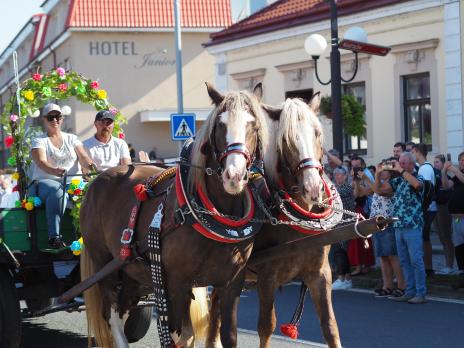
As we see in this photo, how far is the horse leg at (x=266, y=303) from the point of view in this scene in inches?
255

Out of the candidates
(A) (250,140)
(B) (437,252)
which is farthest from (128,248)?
(B) (437,252)

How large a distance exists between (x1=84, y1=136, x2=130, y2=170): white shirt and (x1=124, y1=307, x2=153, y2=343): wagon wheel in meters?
1.43

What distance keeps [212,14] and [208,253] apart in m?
32.4

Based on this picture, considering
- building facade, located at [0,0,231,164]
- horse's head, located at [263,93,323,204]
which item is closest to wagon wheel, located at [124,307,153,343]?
horse's head, located at [263,93,323,204]

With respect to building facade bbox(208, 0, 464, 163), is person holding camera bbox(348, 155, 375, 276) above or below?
below

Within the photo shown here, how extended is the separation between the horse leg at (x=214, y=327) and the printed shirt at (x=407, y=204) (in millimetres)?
4359

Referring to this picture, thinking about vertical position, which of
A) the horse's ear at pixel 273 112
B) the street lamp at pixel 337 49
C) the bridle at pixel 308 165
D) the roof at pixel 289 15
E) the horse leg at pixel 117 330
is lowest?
the horse leg at pixel 117 330

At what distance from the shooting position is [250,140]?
18.6ft

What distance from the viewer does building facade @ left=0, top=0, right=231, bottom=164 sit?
1385 inches

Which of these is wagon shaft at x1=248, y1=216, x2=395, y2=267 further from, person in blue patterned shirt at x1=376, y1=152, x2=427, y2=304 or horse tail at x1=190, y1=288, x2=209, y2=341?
person in blue patterned shirt at x1=376, y1=152, x2=427, y2=304

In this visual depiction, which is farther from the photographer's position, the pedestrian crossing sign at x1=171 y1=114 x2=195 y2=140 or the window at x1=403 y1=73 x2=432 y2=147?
the window at x1=403 y1=73 x2=432 y2=147

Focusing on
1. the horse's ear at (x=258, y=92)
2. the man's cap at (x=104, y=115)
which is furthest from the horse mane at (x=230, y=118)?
the man's cap at (x=104, y=115)

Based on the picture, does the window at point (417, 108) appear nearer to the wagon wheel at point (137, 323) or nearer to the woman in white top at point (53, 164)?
the wagon wheel at point (137, 323)

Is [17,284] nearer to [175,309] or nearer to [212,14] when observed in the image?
[175,309]
